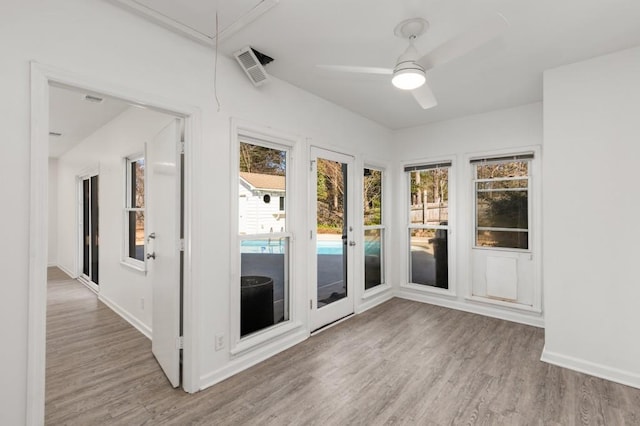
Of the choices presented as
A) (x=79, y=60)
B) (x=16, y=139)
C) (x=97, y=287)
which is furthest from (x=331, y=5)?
(x=97, y=287)

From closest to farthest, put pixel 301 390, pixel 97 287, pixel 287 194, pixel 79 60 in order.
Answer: pixel 79 60 → pixel 301 390 → pixel 287 194 → pixel 97 287

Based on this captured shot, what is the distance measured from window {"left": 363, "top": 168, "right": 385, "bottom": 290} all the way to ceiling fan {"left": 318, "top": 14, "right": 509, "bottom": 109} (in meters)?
2.09

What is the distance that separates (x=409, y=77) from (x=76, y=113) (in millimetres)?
4137

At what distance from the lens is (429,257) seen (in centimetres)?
460

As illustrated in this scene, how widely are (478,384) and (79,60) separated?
3477mm

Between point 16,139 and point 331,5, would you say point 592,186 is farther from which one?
point 16,139

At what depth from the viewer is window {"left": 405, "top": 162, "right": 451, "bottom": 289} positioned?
4.43 m

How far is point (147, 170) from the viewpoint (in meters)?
3.25

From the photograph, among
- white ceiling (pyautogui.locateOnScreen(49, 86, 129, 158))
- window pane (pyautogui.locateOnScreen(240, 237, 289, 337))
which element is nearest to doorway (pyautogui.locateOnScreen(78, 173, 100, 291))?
white ceiling (pyautogui.locateOnScreen(49, 86, 129, 158))

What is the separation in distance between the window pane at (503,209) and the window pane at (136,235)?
426 cm

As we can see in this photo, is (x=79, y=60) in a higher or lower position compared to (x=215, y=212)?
higher

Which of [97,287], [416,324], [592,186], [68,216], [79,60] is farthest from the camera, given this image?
[68,216]

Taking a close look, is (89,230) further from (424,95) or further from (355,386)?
(424,95)

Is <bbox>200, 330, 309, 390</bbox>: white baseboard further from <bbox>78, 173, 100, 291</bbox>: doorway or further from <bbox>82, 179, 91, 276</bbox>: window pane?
<bbox>82, 179, 91, 276</bbox>: window pane
